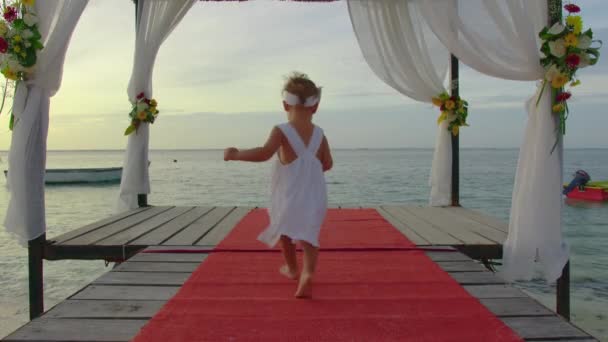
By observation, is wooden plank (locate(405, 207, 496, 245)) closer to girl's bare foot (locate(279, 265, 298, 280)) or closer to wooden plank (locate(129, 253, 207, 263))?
girl's bare foot (locate(279, 265, 298, 280))

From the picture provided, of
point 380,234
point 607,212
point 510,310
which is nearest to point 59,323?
point 510,310

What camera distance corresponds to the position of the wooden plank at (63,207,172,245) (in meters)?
3.85

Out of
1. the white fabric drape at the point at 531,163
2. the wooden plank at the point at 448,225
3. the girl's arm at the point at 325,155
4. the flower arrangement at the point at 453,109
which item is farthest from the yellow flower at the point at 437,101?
the girl's arm at the point at 325,155

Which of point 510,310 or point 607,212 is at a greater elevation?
point 510,310

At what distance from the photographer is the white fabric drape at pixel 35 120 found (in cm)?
338

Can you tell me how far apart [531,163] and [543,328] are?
1.87 m

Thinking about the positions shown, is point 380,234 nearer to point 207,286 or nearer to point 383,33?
point 207,286

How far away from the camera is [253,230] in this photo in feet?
13.9

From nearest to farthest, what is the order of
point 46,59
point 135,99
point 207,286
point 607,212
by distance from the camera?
1. point 207,286
2. point 46,59
3. point 135,99
4. point 607,212

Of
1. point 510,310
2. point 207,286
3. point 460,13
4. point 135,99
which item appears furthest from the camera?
point 135,99

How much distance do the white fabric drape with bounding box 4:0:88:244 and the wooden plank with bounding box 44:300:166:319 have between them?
141 centimetres

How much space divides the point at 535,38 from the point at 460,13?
89 cm

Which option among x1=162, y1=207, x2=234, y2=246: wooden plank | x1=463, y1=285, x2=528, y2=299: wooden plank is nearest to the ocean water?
x1=162, y1=207, x2=234, y2=246: wooden plank

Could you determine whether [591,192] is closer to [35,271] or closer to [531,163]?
[531,163]
